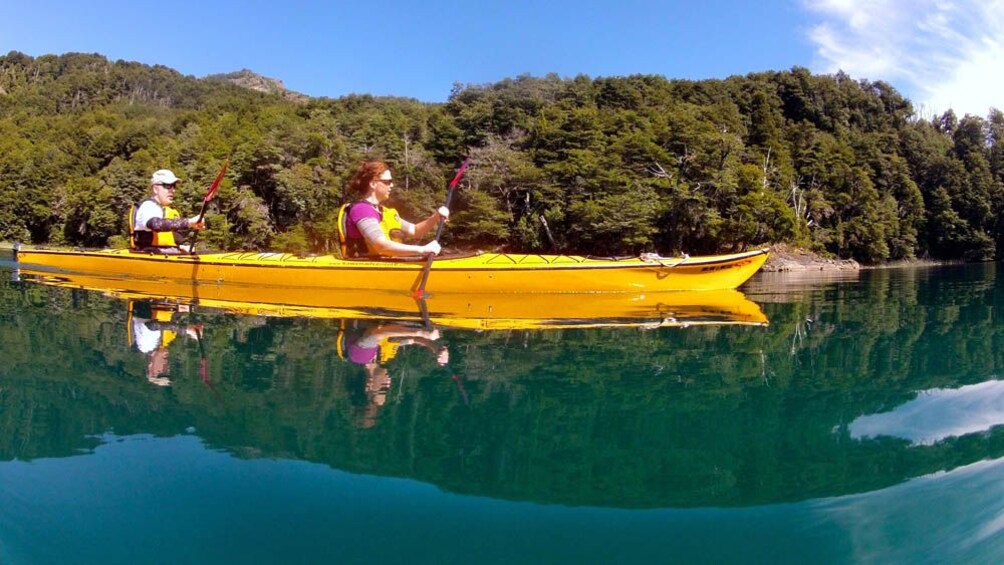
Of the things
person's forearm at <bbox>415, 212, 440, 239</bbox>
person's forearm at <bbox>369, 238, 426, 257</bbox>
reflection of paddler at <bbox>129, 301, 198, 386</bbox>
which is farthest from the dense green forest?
reflection of paddler at <bbox>129, 301, 198, 386</bbox>

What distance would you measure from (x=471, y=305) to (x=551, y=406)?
418 centimetres

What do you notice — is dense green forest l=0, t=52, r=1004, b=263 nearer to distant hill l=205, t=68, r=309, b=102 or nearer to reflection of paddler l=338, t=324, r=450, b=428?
reflection of paddler l=338, t=324, r=450, b=428

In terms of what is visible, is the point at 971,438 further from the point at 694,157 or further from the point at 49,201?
the point at 49,201

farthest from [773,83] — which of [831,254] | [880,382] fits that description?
[880,382]

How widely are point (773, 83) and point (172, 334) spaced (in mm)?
63957

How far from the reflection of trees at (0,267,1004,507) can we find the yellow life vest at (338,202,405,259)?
3.70 m

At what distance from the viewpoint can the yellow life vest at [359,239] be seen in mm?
7926

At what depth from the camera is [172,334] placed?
417 centimetres

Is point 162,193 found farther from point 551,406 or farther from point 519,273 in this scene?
point 551,406

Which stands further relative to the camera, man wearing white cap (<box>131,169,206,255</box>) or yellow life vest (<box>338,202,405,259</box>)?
man wearing white cap (<box>131,169,206,255</box>)

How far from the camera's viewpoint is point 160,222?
9195mm

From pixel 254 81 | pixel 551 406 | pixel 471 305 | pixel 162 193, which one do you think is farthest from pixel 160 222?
pixel 254 81

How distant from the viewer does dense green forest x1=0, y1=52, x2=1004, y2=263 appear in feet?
103

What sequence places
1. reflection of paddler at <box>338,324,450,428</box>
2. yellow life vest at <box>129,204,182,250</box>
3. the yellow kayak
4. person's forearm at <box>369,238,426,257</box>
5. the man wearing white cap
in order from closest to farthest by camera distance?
reflection of paddler at <box>338,324,450,428</box> < person's forearm at <box>369,238,426,257</box> < the yellow kayak < the man wearing white cap < yellow life vest at <box>129,204,182,250</box>
